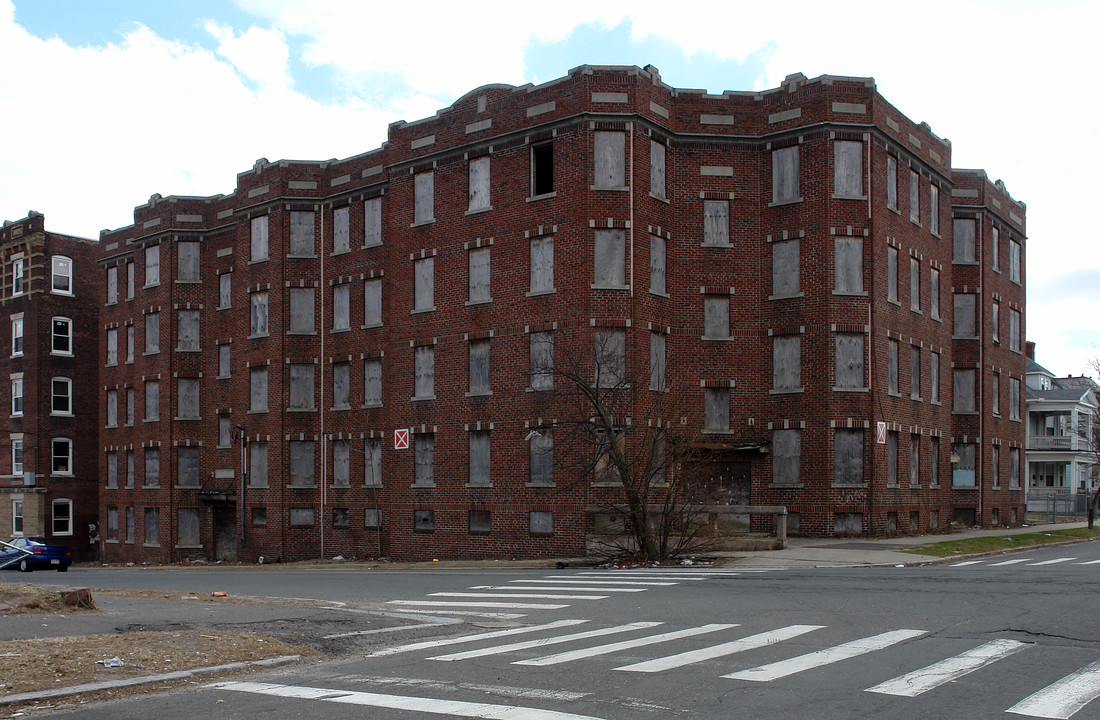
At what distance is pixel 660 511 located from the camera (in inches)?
1082

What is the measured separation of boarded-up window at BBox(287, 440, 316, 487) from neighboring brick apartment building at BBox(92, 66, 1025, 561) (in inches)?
3.6

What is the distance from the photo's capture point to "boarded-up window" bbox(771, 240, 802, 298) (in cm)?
3378

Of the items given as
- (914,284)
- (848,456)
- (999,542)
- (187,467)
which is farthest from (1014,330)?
(187,467)

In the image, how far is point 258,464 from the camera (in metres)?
42.5

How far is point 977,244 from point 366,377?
24602mm

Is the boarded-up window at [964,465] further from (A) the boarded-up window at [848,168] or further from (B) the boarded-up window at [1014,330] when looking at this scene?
(A) the boarded-up window at [848,168]

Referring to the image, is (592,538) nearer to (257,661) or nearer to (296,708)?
(257,661)

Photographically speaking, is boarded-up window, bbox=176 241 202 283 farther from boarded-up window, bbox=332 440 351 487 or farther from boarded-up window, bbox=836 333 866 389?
boarded-up window, bbox=836 333 866 389

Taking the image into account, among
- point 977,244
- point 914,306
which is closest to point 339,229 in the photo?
point 914,306

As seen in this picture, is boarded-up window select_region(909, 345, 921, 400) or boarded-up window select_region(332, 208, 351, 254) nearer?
boarded-up window select_region(909, 345, 921, 400)

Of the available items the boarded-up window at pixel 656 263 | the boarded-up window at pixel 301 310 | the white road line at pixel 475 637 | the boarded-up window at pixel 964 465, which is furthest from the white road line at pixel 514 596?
the boarded-up window at pixel 964 465

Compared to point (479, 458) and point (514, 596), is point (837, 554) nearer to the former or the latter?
point (514, 596)

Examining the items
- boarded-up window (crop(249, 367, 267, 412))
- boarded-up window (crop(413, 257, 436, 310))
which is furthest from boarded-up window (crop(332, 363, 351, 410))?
boarded-up window (crop(413, 257, 436, 310))

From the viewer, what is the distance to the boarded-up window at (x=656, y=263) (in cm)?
3306
